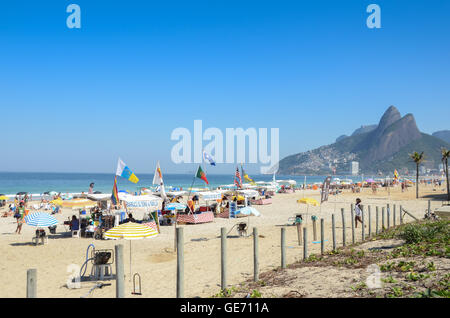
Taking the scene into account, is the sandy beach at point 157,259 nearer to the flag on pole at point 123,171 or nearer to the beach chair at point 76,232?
the beach chair at point 76,232

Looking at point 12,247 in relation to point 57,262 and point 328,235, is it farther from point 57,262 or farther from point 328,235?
point 328,235

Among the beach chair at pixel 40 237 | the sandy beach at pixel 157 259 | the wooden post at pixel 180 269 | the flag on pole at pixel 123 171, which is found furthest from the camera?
the beach chair at pixel 40 237

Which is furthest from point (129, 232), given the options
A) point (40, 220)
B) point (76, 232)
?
point (76, 232)

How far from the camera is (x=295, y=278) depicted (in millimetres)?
8516

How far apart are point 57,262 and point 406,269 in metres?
10.7

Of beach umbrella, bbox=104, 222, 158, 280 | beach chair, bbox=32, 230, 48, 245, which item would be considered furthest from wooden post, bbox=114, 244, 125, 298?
beach chair, bbox=32, 230, 48, 245

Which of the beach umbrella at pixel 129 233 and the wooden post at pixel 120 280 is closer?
the wooden post at pixel 120 280

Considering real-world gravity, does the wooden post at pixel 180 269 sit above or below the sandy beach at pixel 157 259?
above

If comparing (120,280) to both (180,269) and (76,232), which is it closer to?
(180,269)

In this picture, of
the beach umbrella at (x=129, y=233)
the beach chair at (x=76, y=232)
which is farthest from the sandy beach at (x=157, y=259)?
the beach umbrella at (x=129, y=233)

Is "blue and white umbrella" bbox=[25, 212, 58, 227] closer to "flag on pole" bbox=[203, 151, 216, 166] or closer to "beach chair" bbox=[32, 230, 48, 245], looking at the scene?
"beach chair" bbox=[32, 230, 48, 245]
